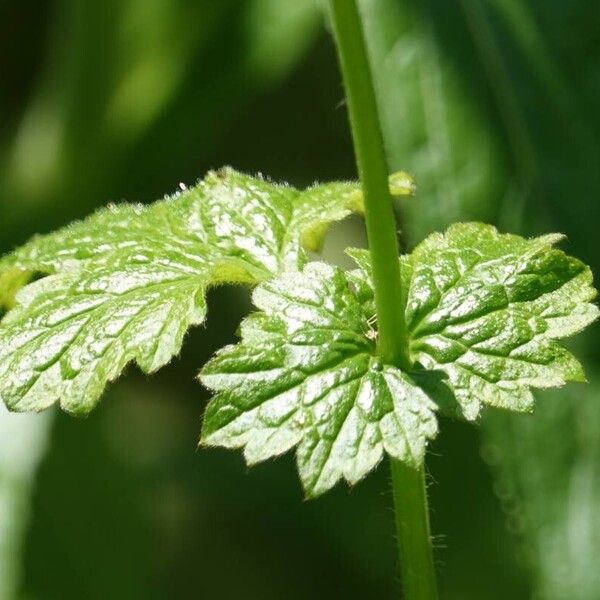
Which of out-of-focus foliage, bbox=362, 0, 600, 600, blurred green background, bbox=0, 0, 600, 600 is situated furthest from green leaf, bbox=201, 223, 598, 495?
blurred green background, bbox=0, 0, 600, 600

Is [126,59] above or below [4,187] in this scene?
above

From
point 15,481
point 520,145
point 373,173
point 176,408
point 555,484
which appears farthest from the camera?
point 176,408

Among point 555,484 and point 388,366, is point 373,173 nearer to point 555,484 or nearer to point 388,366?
point 388,366

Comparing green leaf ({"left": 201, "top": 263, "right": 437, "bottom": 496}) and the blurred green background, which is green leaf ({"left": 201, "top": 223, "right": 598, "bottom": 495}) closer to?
green leaf ({"left": 201, "top": 263, "right": 437, "bottom": 496})

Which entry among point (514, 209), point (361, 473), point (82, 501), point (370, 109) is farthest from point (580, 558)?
point (82, 501)

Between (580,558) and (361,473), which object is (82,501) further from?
(361,473)

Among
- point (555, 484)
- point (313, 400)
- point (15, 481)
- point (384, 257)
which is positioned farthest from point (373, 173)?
point (15, 481)

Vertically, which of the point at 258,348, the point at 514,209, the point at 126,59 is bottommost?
the point at 258,348
